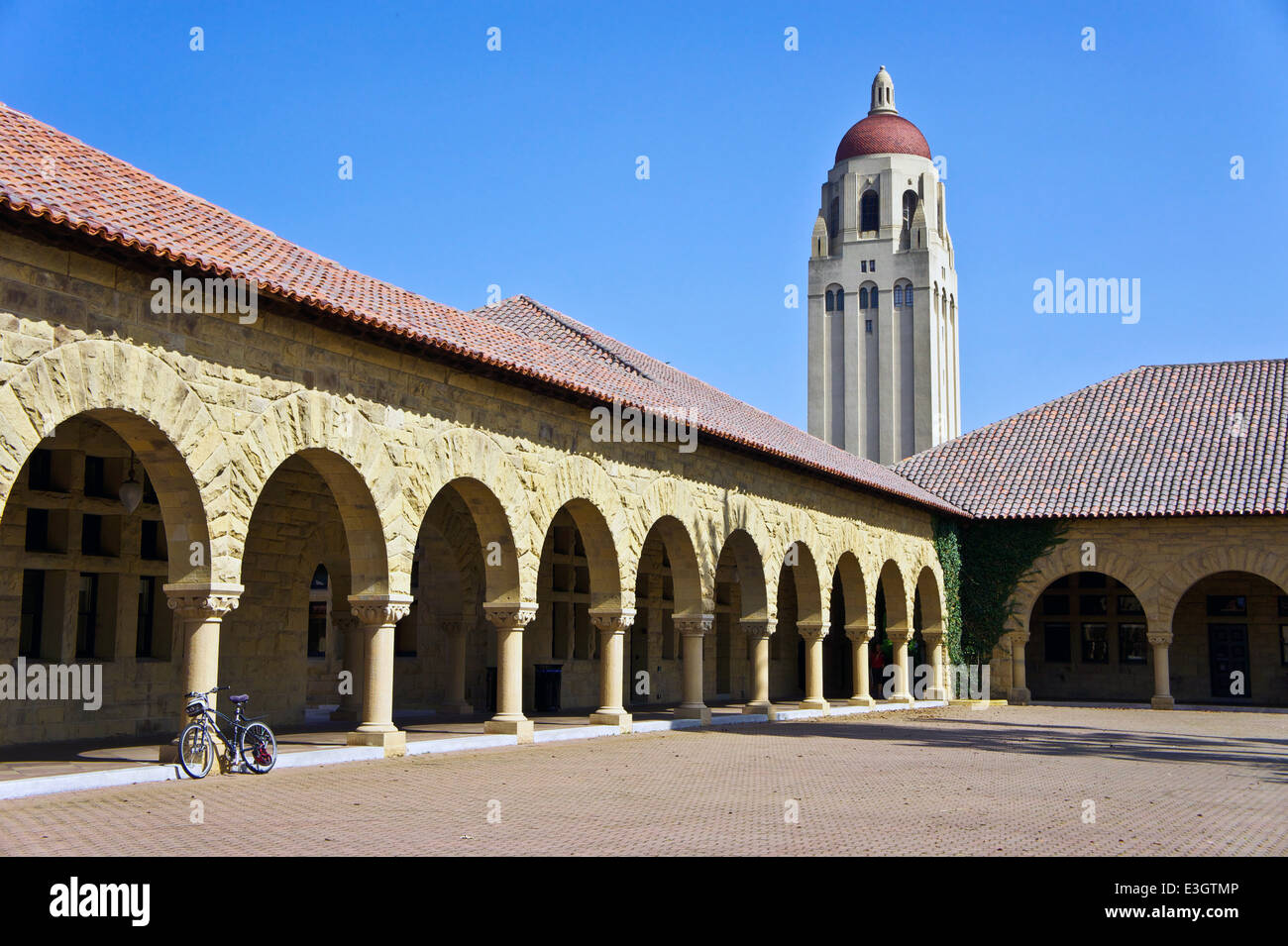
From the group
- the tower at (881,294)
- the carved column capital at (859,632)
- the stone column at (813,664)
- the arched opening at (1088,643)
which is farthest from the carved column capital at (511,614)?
the tower at (881,294)

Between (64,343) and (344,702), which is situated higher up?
(64,343)

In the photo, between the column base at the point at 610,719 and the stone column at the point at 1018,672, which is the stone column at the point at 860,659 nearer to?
the stone column at the point at 1018,672

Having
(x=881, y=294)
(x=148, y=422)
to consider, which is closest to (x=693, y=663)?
(x=148, y=422)

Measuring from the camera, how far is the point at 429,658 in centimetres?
2181

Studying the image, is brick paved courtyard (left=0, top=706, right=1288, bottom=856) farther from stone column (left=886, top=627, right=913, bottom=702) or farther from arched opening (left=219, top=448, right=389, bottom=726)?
stone column (left=886, top=627, right=913, bottom=702)

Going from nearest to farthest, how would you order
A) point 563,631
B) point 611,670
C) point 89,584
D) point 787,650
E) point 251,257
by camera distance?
point 251,257 → point 89,584 → point 611,670 → point 563,631 → point 787,650

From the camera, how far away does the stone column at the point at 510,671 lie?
1662cm

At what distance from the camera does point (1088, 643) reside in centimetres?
3381

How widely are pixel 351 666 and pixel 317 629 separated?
2.40m

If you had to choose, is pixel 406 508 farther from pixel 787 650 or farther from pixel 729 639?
pixel 787 650

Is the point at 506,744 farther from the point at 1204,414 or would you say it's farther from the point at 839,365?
the point at 839,365

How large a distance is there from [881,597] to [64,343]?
1057 inches

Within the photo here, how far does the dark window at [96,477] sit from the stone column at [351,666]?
15.4ft
